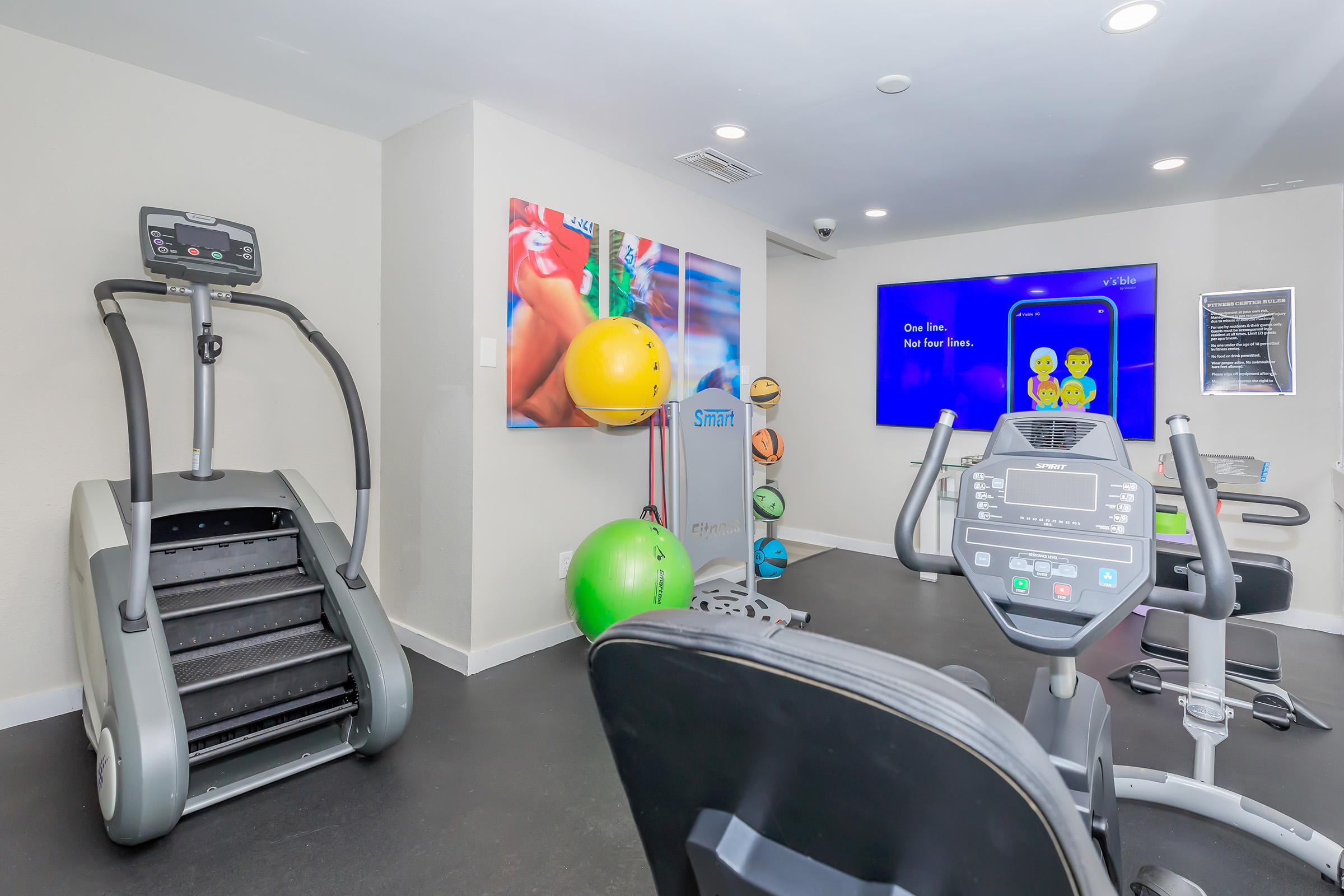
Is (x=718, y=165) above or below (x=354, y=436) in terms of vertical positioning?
above

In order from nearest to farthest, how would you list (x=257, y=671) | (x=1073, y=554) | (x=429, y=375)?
(x=1073, y=554) < (x=257, y=671) < (x=429, y=375)

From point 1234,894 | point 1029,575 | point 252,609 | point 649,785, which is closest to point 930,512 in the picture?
point 1234,894

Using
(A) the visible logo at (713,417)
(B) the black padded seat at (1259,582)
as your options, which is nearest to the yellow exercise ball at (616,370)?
(A) the visible logo at (713,417)

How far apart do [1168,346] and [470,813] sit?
14.9ft

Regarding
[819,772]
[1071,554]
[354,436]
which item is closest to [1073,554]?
[1071,554]

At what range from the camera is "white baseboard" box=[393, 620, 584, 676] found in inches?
116

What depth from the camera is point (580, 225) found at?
10.8ft

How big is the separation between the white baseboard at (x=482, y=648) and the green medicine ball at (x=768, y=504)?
4.95 ft

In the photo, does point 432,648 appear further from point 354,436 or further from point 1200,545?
point 1200,545

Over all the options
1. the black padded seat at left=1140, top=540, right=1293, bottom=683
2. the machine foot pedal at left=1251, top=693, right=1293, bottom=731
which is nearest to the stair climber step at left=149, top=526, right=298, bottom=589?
the black padded seat at left=1140, top=540, right=1293, bottom=683

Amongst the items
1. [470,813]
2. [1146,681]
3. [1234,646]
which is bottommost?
[470,813]

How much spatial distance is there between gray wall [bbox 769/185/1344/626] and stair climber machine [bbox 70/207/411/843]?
392cm

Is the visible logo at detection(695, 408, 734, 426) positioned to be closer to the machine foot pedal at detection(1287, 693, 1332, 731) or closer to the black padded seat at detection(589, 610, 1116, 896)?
the machine foot pedal at detection(1287, 693, 1332, 731)

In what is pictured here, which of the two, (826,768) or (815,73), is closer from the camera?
(826,768)
